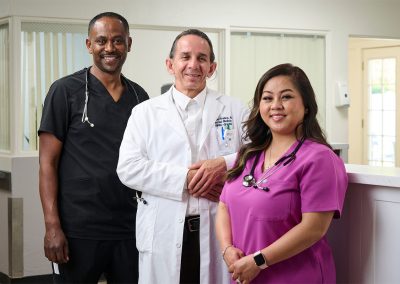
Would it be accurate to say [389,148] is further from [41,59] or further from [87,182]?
[87,182]

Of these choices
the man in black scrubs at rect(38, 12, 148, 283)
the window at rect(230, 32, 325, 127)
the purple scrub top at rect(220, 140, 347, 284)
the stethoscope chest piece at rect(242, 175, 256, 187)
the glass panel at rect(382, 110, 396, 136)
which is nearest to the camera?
the purple scrub top at rect(220, 140, 347, 284)

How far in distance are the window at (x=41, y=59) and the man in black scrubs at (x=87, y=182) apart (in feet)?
7.04

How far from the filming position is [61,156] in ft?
6.65

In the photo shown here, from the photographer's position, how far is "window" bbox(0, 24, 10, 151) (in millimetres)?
4016

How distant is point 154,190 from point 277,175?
19.3 inches

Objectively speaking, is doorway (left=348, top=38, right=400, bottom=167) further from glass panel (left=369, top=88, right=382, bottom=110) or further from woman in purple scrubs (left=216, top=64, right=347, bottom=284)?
woman in purple scrubs (left=216, top=64, right=347, bottom=284)

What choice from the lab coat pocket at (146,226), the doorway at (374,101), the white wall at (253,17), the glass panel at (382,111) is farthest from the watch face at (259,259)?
the glass panel at (382,111)

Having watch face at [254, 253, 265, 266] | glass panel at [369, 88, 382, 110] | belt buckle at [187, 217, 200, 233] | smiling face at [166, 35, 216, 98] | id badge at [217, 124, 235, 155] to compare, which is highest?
glass panel at [369, 88, 382, 110]

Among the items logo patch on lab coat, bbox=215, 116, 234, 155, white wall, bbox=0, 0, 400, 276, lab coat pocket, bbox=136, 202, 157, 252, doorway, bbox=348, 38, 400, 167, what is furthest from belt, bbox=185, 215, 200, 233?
doorway, bbox=348, 38, 400, 167

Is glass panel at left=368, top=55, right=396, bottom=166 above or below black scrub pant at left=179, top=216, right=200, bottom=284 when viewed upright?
above

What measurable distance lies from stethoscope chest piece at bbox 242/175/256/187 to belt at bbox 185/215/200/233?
326 mm

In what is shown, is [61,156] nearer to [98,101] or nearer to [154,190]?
[98,101]

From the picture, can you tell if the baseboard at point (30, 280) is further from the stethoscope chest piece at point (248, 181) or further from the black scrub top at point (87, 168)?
the stethoscope chest piece at point (248, 181)

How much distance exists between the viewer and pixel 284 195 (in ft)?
4.70
